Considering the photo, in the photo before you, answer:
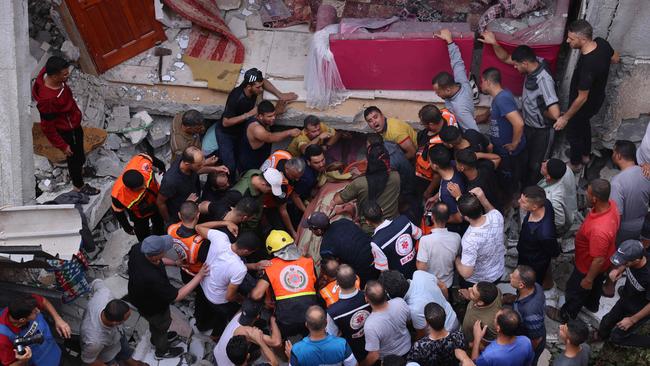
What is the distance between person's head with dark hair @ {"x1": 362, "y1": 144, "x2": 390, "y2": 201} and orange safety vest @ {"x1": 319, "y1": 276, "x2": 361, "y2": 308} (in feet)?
3.91

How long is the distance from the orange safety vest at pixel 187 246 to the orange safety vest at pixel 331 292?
1256 mm

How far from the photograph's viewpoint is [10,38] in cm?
810

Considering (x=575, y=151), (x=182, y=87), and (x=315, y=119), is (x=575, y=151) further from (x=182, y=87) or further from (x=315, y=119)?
(x=182, y=87)

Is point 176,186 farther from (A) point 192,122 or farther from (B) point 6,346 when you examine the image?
(B) point 6,346

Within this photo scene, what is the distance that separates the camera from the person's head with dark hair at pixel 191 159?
7.59m

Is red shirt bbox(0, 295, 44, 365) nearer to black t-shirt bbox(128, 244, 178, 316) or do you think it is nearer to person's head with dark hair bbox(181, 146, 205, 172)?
black t-shirt bbox(128, 244, 178, 316)

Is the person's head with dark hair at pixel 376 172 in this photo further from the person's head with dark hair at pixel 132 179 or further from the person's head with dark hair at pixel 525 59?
the person's head with dark hair at pixel 132 179

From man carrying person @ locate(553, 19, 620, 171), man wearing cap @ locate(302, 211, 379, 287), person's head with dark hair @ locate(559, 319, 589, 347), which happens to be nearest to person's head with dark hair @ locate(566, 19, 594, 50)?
man carrying person @ locate(553, 19, 620, 171)

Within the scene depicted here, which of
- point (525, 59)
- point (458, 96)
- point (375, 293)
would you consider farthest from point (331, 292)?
point (525, 59)

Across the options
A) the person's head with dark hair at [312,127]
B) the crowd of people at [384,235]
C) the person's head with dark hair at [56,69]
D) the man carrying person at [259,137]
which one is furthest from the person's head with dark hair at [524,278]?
the person's head with dark hair at [56,69]

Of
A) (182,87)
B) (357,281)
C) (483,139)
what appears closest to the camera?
(357,281)

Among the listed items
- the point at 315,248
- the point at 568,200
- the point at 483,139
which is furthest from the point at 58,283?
the point at 568,200

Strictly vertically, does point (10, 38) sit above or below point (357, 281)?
above

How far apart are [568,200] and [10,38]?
577 centimetres
